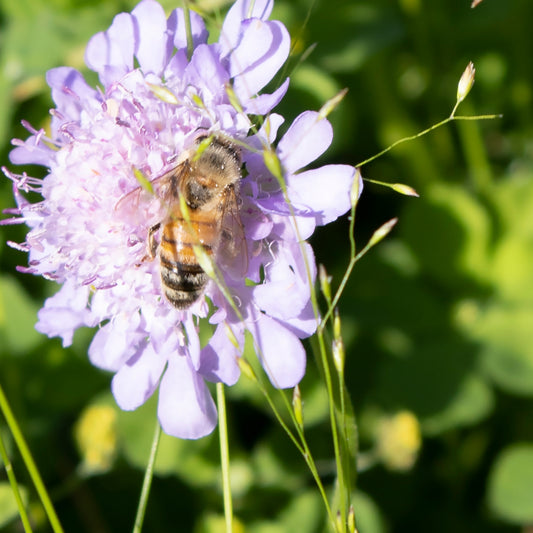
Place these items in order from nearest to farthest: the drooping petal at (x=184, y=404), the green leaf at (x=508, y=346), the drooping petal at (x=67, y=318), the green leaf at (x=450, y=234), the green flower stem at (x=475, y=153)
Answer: the drooping petal at (x=184, y=404)
the drooping petal at (x=67, y=318)
the green leaf at (x=508, y=346)
the green leaf at (x=450, y=234)
the green flower stem at (x=475, y=153)

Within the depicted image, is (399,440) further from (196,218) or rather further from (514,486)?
(196,218)

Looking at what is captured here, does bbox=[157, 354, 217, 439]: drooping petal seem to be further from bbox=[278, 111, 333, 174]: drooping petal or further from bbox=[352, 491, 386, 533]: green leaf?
bbox=[352, 491, 386, 533]: green leaf

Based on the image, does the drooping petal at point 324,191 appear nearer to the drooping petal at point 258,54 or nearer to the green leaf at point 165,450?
the drooping petal at point 258,54

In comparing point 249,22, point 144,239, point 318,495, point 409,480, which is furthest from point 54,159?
point 409,480

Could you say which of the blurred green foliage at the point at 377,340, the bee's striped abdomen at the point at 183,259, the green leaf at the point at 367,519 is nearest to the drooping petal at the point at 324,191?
the bee's striped abdomen at the point at 183,259

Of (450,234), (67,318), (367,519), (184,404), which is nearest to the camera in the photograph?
(184,404)

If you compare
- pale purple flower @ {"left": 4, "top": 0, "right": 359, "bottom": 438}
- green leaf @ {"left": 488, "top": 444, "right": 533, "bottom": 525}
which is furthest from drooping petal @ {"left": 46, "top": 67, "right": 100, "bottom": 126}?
green leaf @ {"left": 488, "top": 444, "right": 533, "bottom": 525}

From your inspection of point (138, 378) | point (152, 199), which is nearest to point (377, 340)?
point (138, 378)
